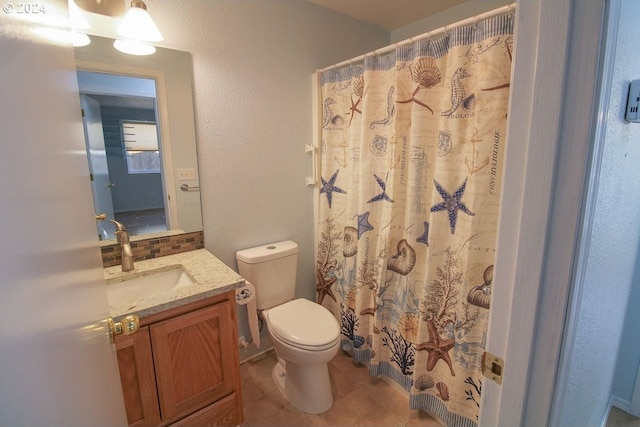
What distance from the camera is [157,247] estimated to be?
163cm

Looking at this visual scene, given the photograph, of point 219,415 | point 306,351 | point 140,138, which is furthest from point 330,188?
point 219,415

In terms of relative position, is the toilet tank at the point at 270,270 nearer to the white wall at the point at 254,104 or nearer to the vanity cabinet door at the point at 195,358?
the white wall at the point at 254,104

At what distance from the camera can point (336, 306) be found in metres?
2.12

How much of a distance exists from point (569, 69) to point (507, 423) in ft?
2.18

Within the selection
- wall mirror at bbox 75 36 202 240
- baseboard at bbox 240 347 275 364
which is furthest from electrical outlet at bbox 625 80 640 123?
baseboard at bbox 240 347 275 364

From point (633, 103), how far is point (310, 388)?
1.73m

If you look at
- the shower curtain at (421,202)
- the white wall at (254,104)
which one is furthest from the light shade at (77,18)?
the shower curtain at (421,202)

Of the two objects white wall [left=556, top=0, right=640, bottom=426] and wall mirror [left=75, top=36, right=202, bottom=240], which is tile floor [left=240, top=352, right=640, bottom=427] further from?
wall mirror [left=75, top=36, right=202, bottom=240]

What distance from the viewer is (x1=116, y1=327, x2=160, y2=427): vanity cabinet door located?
113 centimetres

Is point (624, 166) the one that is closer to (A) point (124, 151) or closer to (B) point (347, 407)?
(B) point (347, 407)

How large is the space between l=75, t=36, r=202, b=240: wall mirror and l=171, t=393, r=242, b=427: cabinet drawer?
91 cm

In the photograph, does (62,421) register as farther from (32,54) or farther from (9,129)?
(32,54)

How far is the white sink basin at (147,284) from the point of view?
137 centimetres

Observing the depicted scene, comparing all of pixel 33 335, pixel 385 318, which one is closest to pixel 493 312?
pixel 33 335
